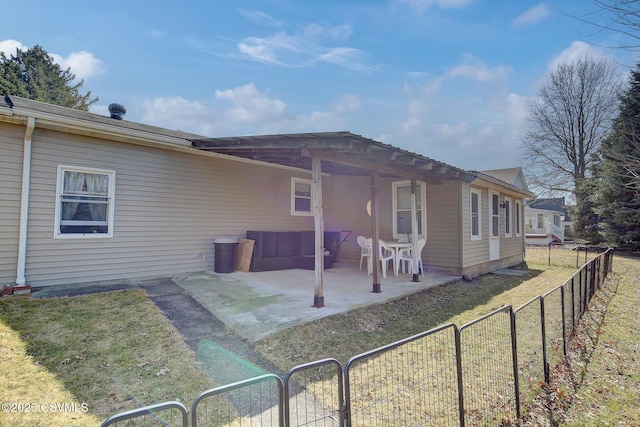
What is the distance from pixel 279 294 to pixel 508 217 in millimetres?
10495

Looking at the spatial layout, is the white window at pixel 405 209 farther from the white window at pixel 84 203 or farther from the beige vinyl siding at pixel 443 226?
the white window at pixel 84 203

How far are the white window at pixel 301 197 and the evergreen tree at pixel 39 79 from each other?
21.4 meters

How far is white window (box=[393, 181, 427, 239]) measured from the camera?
8695 millimetres

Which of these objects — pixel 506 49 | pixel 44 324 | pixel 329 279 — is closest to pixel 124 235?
pixel 44 324

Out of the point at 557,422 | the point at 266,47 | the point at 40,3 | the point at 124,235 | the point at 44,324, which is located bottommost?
the point at 557,422

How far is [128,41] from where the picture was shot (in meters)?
9.61

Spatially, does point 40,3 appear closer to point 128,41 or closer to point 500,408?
point 128,41

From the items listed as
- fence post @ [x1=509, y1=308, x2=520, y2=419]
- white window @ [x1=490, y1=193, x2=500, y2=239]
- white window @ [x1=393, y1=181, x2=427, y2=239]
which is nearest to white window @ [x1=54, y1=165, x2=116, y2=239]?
fence post @ [x1=509, y1=308, x2=520, y2=419]

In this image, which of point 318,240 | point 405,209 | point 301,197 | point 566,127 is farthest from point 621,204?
point 318,240

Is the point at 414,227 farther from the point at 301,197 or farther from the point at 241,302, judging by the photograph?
the point at 241,302

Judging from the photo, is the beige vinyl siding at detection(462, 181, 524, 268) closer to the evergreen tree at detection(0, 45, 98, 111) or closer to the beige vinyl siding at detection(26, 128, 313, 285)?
the beige vinyl siding at detection(26, 128, 313, 285)

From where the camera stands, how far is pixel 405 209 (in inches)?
349

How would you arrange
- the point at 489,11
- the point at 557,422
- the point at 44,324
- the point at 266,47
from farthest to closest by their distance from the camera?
the point at 266,47, the point at 489,11, the point at 44,324, the point at 557,422

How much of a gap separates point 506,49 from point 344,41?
226 inches
